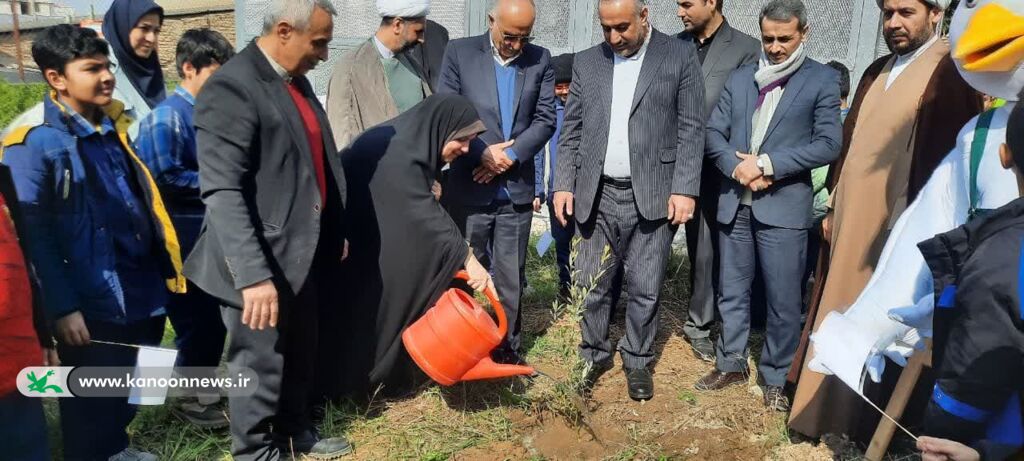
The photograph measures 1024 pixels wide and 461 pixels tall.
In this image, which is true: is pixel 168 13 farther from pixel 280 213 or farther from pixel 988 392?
pixel 988 392

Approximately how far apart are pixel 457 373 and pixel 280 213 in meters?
0.97

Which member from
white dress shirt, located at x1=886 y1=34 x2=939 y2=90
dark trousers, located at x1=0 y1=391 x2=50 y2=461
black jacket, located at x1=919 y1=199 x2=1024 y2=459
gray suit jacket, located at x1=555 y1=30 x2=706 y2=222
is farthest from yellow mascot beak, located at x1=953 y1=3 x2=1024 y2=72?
dark trousers, located at x1=0 y1=391 x2=50 y2=461

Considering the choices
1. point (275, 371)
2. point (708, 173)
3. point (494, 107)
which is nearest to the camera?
point (275, 371)

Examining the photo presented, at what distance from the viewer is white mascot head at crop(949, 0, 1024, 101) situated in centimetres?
175

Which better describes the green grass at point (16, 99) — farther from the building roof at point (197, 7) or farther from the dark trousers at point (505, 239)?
the dark trousers at point (505, 239)

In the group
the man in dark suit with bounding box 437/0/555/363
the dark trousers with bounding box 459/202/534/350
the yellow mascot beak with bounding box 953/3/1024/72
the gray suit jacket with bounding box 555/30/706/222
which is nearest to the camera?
the yellow mascot beak with bounding box 953/3/1024/72

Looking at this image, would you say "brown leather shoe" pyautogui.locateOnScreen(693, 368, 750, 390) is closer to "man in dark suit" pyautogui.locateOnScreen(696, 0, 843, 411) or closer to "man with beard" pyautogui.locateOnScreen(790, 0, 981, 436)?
"man in dark suit" pyautogui.locateOnScreen(696, 0, 843, 411)

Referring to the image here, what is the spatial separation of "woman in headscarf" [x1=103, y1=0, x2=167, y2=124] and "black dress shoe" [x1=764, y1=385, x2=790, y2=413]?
331 centimetres

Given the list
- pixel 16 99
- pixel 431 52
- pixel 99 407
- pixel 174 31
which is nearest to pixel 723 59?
pixel 431 52

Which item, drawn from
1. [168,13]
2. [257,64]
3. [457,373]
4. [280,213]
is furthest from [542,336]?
[168,13]

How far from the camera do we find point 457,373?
2959 mm

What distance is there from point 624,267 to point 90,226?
2.30 meters

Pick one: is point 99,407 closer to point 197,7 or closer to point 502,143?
point 502,143

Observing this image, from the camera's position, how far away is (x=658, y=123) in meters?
3.32
